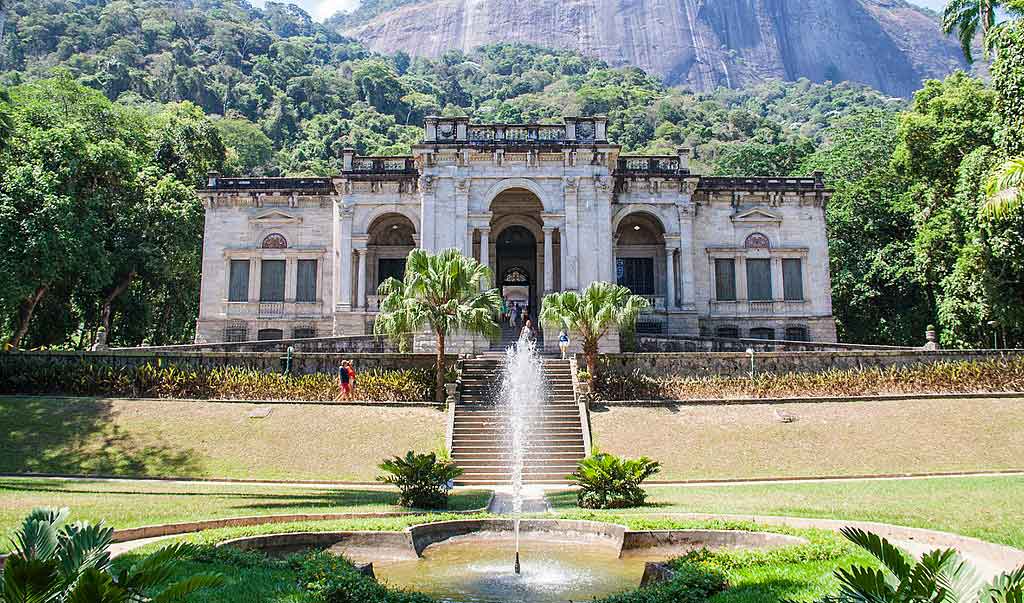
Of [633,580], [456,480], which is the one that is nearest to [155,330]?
[456,480]

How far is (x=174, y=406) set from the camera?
22.9 meters

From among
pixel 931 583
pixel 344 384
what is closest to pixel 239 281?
pixel 344 384

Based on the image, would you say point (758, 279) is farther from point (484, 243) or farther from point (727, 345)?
point (484, 243)

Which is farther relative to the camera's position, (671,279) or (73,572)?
(671,279)

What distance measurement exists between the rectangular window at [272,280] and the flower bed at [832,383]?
2026cm

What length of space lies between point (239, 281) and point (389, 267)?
7622 mm

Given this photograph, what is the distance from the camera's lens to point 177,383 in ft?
79.4

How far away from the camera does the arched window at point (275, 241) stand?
38.7 m

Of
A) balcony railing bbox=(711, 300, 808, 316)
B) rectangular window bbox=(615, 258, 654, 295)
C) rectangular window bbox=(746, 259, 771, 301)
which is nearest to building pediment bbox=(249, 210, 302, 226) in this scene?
rectangular window bbox=(615, 258, 654, 295)

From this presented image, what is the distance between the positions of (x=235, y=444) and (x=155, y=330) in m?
27.3

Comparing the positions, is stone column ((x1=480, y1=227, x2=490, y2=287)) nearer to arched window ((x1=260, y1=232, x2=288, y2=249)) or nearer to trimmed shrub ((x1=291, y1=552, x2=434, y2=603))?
arched window ((x1=260, y1=232, x2=288, y2=249))

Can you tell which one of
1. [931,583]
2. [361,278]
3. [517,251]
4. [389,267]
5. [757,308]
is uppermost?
[517,251]

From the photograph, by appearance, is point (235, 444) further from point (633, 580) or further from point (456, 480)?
point (633, 580)

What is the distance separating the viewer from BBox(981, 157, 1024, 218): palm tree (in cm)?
1795
